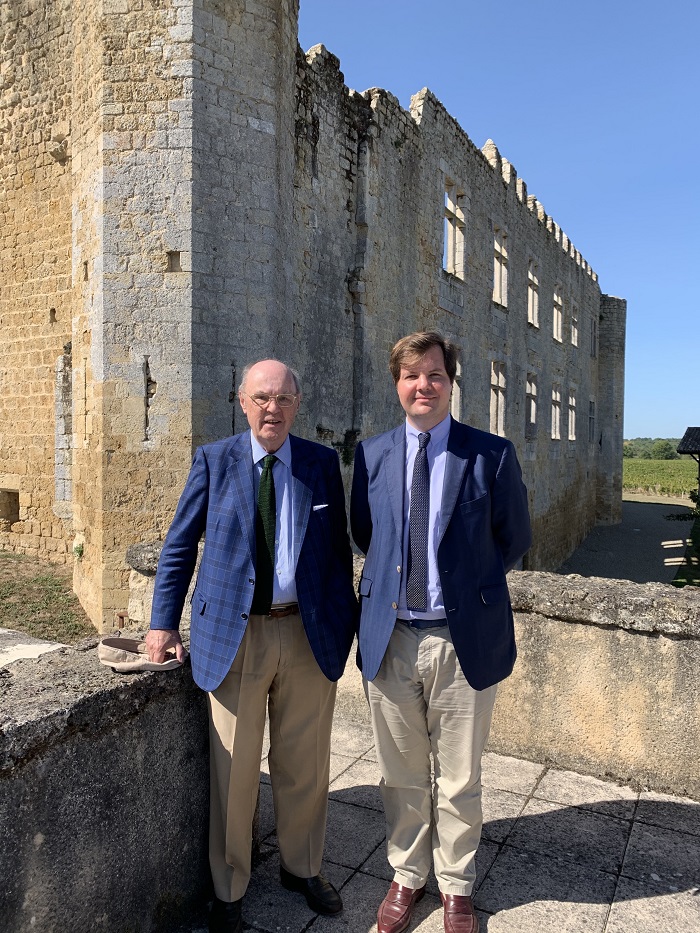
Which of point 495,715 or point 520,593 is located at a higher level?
point 520,593

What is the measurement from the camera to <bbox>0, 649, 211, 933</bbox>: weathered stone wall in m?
1.71

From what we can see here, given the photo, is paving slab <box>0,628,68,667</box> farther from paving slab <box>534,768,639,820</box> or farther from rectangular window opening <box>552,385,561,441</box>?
rectangular window opening <box>552,385,561,441</box>

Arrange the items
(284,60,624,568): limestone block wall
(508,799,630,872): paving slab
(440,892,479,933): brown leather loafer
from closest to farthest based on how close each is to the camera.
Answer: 1. (440,892,479,933): brown leather loafer
2. (508,799,630,872): paving slab
3. (284,60,624,568): limestone block wall

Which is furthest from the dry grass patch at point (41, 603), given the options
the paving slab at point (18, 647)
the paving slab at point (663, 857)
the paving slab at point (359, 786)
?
the paving slab at point (663, 857)

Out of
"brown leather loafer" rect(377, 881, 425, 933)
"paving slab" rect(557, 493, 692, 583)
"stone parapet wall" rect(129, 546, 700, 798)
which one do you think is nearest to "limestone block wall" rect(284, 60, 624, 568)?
"paving slab" rect(557, 493, 692, 583)

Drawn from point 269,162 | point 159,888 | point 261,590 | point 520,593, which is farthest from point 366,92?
point 159,888

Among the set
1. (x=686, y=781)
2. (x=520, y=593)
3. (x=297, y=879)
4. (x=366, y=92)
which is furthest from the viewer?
(x=366, y=92)

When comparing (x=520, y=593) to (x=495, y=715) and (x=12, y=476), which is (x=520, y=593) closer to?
(x=495, y=715)

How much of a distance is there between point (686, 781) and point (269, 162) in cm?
616

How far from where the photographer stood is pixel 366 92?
955 cm

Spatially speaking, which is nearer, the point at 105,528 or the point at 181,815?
the point at 181,815

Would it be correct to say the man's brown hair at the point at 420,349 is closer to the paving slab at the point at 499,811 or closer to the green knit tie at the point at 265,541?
the green knit tie at the point at 265,541

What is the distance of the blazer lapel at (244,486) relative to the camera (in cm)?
219

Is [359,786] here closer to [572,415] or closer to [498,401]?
[498,401]
